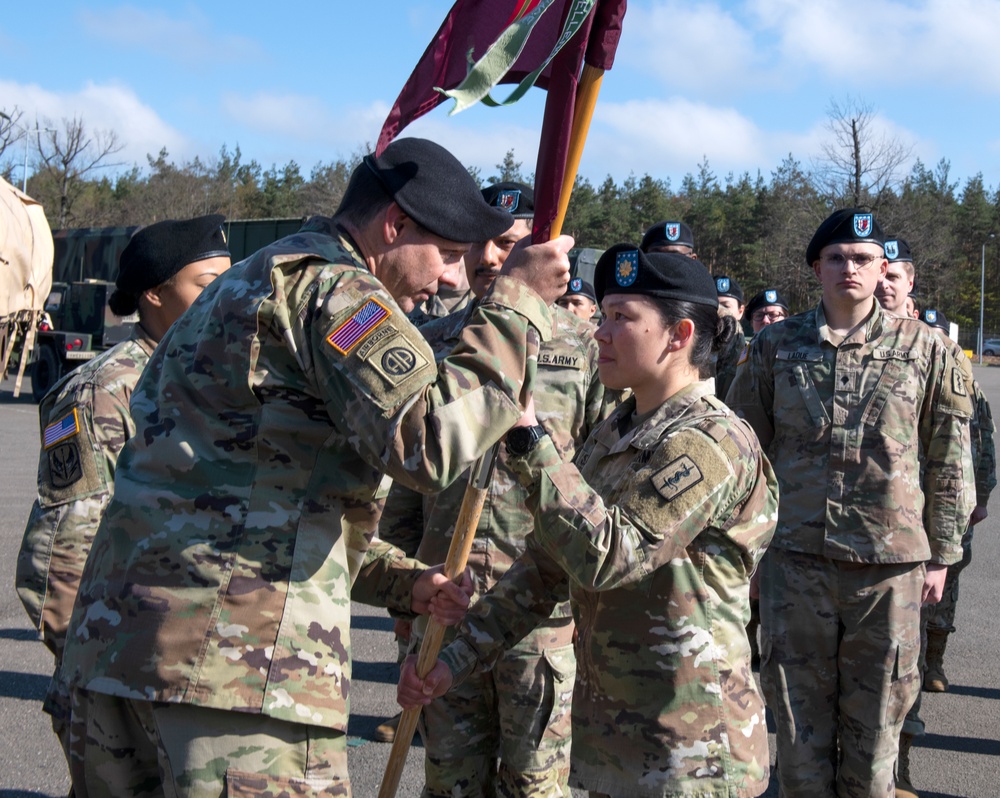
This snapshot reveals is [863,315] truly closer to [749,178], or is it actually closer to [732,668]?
[732,668]

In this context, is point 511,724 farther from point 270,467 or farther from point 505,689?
point 270,467

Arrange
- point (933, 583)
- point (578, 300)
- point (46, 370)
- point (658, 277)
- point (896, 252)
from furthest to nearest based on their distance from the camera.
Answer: point (46, 370)
point (578, 300)
point (896, 252)
point (933, 583)
point (658, 277)

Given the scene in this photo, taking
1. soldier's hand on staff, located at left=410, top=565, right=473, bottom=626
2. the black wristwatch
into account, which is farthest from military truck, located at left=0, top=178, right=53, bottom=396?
the black wristwatch

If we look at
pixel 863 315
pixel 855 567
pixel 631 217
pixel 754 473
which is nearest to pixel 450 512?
pixel 754 473

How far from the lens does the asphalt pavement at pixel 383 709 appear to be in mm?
4645

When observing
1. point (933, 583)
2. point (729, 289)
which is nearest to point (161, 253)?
point (933, 583)

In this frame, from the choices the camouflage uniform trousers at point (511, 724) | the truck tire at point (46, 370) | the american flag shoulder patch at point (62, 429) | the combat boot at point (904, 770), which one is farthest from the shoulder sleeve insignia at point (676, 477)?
the truck tire at point (46, 370)

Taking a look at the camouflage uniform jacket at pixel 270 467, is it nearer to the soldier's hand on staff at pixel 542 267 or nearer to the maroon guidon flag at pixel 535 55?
the soldier's hand on staff at pixel 542 267

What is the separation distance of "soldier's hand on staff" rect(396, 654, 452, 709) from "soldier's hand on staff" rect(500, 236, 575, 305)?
3.32ft

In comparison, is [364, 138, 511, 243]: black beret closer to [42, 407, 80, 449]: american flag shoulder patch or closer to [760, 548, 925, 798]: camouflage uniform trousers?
[42, 407, 80, 449]: american flag shoulder patch

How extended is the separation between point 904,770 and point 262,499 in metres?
3.75

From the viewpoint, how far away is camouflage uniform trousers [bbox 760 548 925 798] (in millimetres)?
4086

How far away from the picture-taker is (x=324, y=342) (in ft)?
6.65

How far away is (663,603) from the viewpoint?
2.59m
